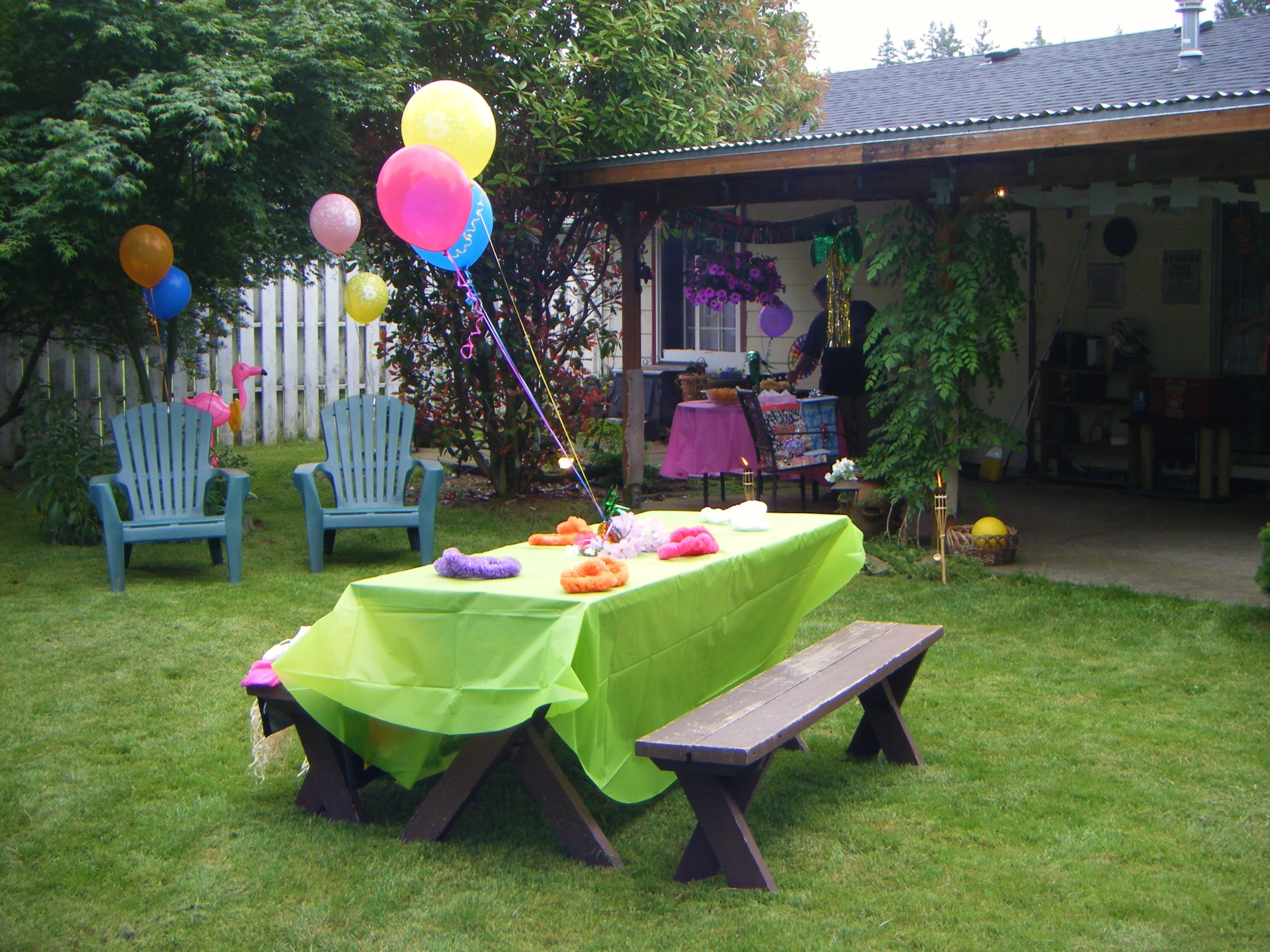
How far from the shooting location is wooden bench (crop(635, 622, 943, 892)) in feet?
9.39

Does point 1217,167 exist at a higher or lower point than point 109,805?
higher

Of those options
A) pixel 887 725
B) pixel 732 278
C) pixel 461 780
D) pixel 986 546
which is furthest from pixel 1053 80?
pixel 461 780

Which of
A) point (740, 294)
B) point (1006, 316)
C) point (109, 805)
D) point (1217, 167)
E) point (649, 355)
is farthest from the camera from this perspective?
point (649, 355)

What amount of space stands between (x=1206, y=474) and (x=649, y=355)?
6820 millimetres

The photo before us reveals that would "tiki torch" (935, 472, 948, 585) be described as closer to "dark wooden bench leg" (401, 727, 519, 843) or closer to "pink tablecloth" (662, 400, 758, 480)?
"pink tablecloth" (662, 400, 758, 480)

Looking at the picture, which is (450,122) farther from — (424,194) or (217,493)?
(217,493)

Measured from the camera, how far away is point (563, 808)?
3.20 m

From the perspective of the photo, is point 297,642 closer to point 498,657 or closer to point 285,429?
point 498,657

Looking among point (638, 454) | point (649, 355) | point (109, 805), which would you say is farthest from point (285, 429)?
point (109, 805)

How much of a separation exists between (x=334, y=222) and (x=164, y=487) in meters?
1.79

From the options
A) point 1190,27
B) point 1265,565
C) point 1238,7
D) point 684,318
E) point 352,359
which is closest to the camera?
point 1265,565

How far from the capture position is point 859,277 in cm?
1105

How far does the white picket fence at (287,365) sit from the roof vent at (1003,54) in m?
6.83

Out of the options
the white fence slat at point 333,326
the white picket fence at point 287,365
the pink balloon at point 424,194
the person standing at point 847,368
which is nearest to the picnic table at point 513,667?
the pink balloon at point 424,194
